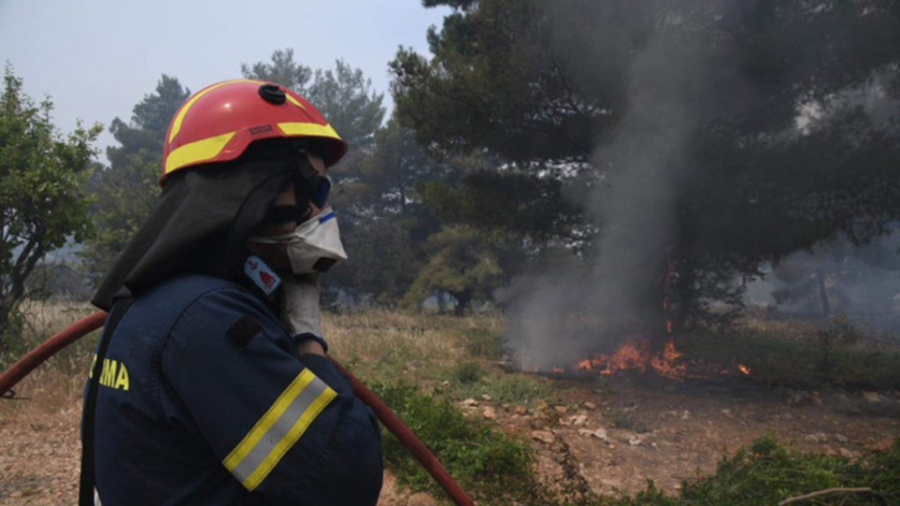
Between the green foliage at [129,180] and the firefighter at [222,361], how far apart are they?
168cm

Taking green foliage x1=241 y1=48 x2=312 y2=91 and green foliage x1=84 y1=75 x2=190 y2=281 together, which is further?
green foliage x1=241 y1=48 x2=312 y2=91

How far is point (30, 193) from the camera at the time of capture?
7.09 metres

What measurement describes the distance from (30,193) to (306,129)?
701 centimetres

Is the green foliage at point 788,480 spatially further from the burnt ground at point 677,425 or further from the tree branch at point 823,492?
the burnt ground at point 677,425

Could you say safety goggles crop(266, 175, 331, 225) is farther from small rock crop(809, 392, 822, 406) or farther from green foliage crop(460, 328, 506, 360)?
green foliage crop(460, 328, 506, 360)

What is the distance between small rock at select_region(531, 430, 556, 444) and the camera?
5.68m

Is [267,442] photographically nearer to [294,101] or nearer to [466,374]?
[294,101]

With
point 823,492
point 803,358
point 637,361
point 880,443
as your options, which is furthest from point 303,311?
point 803,358

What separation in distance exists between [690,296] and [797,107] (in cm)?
336

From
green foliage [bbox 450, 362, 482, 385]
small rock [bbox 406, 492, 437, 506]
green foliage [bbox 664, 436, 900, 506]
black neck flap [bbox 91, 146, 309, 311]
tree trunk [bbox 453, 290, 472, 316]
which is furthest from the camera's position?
tree trunk [bbox 453, 290, 472, 316]

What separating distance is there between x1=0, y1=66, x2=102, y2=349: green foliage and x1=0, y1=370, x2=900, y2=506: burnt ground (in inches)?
78.8

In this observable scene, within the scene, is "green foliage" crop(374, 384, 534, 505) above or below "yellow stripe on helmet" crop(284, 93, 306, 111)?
below

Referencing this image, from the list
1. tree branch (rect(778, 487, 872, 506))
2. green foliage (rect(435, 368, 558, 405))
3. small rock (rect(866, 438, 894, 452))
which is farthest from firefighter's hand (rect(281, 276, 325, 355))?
small rock (rect(866, 438, 894, 452))

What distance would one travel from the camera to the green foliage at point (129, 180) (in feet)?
49.3
